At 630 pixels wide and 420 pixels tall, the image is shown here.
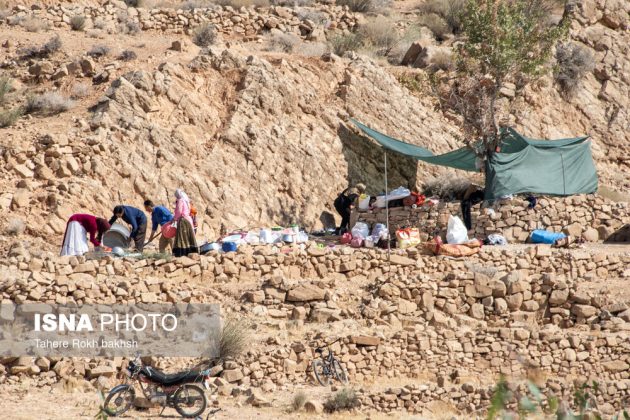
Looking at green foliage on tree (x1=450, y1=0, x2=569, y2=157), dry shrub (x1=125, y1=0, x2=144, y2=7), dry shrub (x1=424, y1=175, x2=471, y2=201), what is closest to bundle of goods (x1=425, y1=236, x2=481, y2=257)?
dry shrub (x1=424, y1=175, x2=471, y2=201)

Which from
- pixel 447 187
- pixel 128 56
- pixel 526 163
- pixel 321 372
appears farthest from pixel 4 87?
pixel 321 372

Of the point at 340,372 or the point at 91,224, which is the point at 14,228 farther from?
the point at 340,372

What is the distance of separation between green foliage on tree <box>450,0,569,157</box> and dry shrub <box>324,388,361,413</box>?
8.61 meters

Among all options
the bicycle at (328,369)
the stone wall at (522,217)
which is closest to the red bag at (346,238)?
the stone wall at (522,217)

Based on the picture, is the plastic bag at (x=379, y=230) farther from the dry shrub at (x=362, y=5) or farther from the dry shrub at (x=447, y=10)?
the dry shrub at (x=362, y=5)

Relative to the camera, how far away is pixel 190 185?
56.3 feet

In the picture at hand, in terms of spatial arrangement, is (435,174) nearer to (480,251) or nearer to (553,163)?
(553,163)

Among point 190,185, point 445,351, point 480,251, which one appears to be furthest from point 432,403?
point 190,185

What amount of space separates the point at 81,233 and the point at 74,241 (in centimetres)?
17

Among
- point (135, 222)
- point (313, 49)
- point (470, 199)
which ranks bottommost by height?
point (470, 199)

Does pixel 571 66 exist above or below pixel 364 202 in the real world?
above

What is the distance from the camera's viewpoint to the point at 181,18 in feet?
78.1

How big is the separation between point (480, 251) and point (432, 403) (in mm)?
5259

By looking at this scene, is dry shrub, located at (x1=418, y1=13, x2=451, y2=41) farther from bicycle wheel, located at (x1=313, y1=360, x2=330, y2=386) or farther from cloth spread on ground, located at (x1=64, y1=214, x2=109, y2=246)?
bicycle wheel, located at (x1=313, y1=360, x2=330, y2=386)
